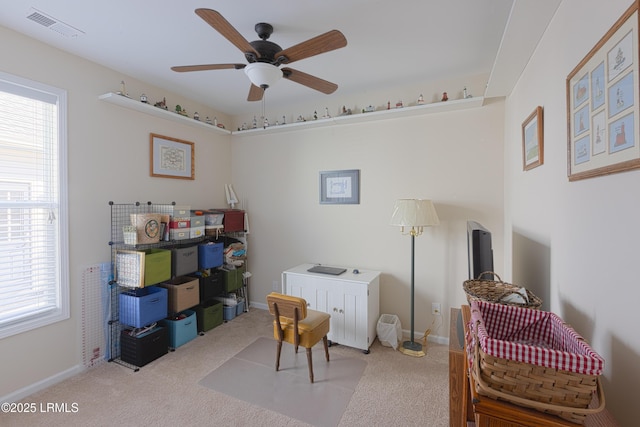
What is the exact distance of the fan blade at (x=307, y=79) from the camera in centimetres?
187

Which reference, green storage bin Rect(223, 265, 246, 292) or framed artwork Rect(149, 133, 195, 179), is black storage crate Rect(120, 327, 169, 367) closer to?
green storage bin Rect(223, 265, 246, 292)

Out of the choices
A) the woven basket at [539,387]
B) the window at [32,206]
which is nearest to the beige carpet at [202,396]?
the window at [32,206]

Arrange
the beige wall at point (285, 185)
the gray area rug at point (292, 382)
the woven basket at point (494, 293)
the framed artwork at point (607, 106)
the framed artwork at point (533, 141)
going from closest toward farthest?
the framed artwork at point (607, 106)
the woven basket at point (494, 293)
the framed artwork at point (533, 141)
the gray area rug at point (292, 382)
the beige wall at point (285, 185)

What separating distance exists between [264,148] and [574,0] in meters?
3.15

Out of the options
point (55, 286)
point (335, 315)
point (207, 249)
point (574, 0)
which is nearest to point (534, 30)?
point (574, 0)

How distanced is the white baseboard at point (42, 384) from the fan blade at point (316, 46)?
9.71 ft

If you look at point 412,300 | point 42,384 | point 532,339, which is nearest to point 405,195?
point 412,300

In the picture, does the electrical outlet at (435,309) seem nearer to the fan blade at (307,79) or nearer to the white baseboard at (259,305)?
the white baseboard at (259,305)

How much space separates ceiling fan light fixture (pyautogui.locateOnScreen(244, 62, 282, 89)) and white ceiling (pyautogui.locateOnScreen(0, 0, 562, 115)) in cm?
39

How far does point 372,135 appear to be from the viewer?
124 inches

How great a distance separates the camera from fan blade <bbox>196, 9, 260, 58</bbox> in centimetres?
132

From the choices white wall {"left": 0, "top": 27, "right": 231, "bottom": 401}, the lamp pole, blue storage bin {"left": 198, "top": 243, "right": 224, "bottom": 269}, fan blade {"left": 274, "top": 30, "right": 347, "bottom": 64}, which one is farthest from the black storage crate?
fan blade {"left": 274, "top": 30, "right": 347, "bottom": 64}

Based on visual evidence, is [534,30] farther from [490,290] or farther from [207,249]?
[207,249]

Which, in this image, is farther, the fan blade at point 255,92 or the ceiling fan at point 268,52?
the fan blade at point 255,92
